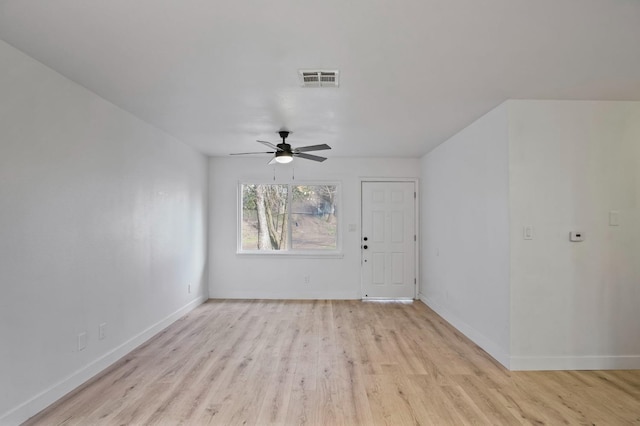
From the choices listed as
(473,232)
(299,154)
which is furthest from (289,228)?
(473,232)

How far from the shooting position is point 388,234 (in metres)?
5.86

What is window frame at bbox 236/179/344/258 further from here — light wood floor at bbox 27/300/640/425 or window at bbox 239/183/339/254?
light wood floor at bbox 27/300/640/425

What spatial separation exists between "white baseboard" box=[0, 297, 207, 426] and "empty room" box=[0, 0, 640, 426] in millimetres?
19

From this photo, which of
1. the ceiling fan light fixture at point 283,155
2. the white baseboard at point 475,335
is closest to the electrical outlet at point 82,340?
the ceiling fan light fixture at point 283,155

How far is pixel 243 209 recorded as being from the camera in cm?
592

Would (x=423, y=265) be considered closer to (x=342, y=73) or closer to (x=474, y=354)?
(x=474, y=354)

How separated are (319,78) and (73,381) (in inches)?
120

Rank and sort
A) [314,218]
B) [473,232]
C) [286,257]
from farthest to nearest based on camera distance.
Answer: [314,218] → [286,257] → [473,232]

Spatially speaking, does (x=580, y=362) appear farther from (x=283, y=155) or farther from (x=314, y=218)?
(x=314, y=218)

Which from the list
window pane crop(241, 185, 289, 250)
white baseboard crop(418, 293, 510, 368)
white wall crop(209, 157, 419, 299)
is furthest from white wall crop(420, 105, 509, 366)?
window pane crop(241, 185, 289, 250)

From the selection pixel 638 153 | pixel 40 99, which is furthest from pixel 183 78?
pixel 638 153

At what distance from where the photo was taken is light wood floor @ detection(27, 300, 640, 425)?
2316mm

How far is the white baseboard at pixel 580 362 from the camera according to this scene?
307 centimetres

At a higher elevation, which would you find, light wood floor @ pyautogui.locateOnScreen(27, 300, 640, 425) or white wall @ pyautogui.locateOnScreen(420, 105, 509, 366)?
white wall @ pyautogui.locateOnScreen(420, 105, 509, 366)
